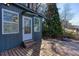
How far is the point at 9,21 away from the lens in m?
5.09

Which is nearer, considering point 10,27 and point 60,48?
point 60,48

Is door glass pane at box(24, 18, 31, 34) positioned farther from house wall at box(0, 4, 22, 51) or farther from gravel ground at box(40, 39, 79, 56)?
gravel ground at box(40, 39, 79, 56)

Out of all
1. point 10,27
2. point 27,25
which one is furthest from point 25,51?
point 27,25

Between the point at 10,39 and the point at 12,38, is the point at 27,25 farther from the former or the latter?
the point at 10,39

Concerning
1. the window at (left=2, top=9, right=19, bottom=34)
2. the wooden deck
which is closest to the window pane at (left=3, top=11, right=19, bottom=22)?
the window at (left=2, top=9, right=19, bottom=34)

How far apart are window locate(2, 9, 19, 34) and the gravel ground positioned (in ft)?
4.20

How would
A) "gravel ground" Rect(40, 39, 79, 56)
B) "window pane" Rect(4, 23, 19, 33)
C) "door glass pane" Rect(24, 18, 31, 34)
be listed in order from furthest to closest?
"door glass pane" Rect(24, 18, 31, 34) < "window pane" Rect(4, 23, 19, 33) < "gravel ground" Rect(40, 39, 79, 56)

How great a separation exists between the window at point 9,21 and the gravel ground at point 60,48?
128cm

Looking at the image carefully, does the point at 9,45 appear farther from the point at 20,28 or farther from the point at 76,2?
the point at 76,2

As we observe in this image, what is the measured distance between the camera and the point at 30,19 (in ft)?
19.3

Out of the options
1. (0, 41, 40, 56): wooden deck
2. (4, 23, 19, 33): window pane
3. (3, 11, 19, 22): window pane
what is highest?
(3, 11, 19, 22): window pane

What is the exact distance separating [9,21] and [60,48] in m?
1.78

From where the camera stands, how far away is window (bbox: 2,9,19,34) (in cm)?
497

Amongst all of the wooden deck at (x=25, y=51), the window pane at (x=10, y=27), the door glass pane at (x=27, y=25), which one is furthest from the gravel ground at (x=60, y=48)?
the door glass pane at (x=27, y=25)
